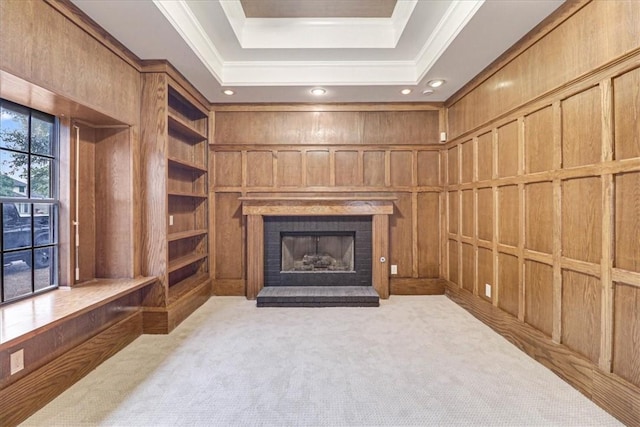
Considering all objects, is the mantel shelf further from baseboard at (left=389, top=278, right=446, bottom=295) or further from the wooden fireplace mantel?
baseboard at (left=389, top=278, right=446, bottom=295)

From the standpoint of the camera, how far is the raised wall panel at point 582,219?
5.88 feet

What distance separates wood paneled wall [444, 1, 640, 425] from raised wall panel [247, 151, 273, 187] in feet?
8.44

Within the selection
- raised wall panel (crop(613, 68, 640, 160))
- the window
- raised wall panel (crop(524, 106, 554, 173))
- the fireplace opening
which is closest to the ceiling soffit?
raised wall panel (crop(524, 106, 554, 173))

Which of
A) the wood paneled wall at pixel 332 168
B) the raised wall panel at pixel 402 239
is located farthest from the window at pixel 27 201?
the raised wall panel at pixel 402 239

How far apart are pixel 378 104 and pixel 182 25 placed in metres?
2.44

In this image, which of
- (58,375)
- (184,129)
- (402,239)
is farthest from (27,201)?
(402,239)

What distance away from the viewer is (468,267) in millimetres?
3307

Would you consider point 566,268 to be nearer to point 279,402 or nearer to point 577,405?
point 577,405

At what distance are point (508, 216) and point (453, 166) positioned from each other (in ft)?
3.94

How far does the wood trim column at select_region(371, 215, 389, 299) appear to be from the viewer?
146 inches

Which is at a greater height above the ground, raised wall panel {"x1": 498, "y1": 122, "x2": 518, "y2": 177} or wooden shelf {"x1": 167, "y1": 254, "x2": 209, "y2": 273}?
raised wall panel {"x1": 498, "y1": 122, "x2": 518, "y2": 177}

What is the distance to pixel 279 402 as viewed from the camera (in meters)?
1.75

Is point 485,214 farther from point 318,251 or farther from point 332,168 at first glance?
point 318,251

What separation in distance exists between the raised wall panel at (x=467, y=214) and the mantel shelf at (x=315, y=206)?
0.82m
